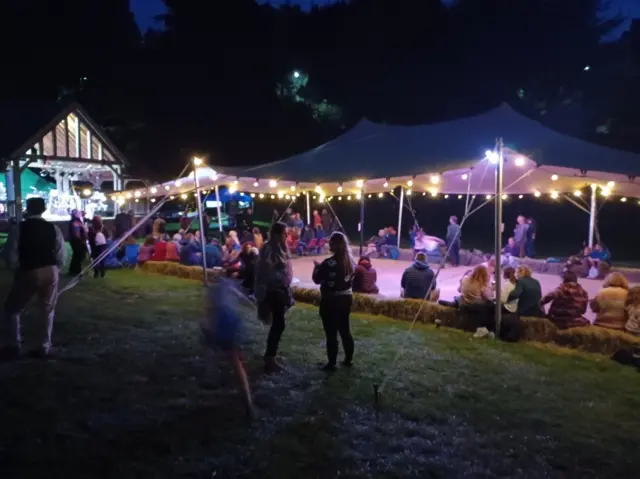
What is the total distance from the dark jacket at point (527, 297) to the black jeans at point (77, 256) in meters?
8.95

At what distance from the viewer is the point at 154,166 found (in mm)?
32250

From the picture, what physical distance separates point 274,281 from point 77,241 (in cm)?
804

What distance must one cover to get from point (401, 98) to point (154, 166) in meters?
13.9

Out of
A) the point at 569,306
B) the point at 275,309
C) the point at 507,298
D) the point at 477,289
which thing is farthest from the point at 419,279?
the point at 275,309

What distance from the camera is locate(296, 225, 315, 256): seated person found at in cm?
1659

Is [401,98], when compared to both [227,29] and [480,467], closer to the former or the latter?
[227,29]

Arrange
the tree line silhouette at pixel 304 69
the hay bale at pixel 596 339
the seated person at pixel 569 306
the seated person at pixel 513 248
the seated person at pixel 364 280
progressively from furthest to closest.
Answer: the tree line silhouette at pixel 304 69, the seated person at pixel 513 248, the seated person at pixel 364 280, the seated person at pixel 569 306, the hay bale at pixel 596 339

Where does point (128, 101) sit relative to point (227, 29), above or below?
below

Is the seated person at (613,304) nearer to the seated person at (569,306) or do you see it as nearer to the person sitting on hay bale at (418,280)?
the seated person at (569,306)

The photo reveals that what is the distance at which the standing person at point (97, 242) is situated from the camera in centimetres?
1218

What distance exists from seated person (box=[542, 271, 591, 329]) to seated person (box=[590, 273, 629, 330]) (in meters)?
0.18

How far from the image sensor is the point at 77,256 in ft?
40.9

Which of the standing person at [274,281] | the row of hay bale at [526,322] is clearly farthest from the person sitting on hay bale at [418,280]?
the standing person at [274,281]

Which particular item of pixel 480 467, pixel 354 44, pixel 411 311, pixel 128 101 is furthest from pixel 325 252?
pixel 128 101
